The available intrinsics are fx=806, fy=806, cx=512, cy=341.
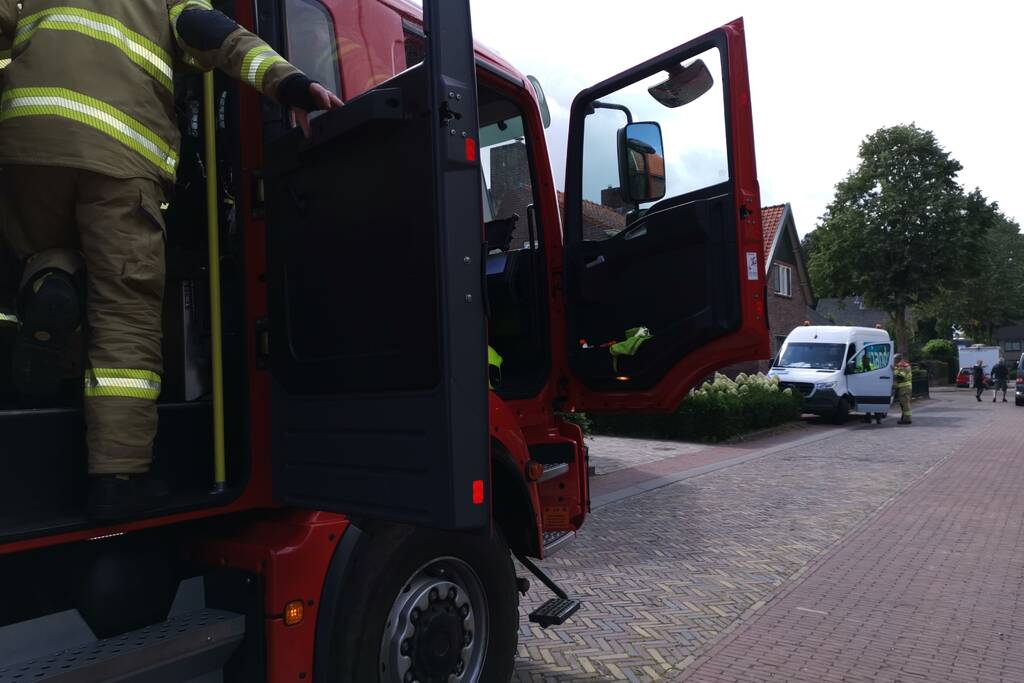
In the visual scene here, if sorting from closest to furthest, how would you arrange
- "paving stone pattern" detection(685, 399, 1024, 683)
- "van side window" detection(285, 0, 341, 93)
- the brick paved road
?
"van side window" detection(285, 0, 341, 93)
"paving stone pattern" detection(685, 399, 1024, 683)
the brick paved road

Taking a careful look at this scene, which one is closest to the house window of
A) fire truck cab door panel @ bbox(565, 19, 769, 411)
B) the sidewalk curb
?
the sidewalk curb

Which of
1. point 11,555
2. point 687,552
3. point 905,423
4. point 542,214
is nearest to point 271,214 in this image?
point 11,555

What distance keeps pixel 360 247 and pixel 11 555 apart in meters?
1.19

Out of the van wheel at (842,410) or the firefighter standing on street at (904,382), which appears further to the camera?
the van wheel at (842,410)

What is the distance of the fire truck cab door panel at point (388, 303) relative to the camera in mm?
2051

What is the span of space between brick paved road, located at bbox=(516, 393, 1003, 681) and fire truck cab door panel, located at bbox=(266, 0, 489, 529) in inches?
89.8

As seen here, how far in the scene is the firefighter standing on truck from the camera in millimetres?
2064

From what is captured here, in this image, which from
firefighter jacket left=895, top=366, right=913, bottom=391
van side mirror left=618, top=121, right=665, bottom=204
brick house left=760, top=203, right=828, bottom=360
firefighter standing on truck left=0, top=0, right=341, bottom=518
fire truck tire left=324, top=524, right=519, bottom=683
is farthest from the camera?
brick house left=760, top=203, right=828, bottom=360

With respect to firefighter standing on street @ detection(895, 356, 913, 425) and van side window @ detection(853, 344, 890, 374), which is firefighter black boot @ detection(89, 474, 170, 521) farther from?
van side window @ detection(853, 344, 890, 374)

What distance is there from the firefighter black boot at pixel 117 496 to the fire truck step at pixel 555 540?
193 centimetres

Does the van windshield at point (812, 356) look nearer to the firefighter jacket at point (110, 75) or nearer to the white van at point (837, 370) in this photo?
the white van at point (837, 370)

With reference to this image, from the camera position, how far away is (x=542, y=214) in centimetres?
414

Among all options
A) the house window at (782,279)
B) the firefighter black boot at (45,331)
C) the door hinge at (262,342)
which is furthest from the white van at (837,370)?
the firefighter black boot at (45,331)

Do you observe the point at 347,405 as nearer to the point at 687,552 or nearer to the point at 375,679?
the point at 375,679
